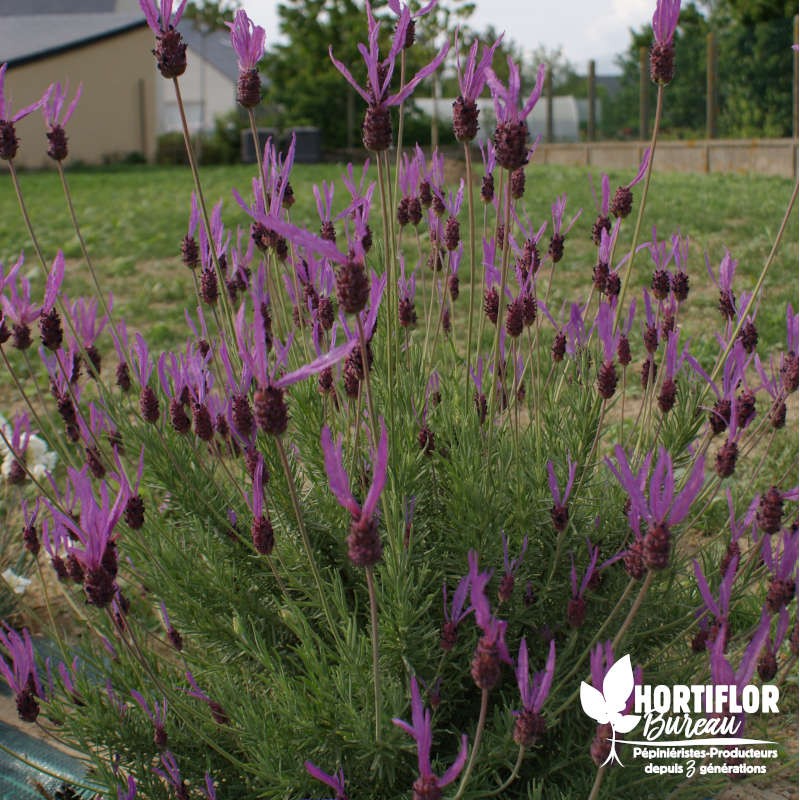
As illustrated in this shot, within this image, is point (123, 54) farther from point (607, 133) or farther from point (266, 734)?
point (266, 734)

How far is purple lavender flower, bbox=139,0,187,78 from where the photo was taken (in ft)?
3.45

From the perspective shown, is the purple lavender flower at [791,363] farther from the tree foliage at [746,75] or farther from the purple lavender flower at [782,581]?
the tree foliage at [746,75]

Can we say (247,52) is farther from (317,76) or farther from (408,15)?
(317,76)

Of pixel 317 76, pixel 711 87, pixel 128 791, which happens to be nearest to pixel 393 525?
pixel 128 791

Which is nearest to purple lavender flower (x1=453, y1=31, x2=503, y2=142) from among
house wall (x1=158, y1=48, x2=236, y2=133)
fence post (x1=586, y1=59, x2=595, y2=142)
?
fence post (x1=586, y1=59, x2=595, y2=142)

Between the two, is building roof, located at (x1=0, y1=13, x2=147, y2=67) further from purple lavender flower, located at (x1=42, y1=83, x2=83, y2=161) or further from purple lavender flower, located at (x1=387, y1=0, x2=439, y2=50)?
purple lavender flower, located at (x1=387, y1=0, x2=439, y2=50)

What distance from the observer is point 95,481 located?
176 centimetres

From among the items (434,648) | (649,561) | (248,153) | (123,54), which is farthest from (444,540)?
(123,54)

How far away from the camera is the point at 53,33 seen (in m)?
23.0

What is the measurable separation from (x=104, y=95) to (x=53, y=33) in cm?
221

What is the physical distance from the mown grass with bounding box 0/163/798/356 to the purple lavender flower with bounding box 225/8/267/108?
2.09m

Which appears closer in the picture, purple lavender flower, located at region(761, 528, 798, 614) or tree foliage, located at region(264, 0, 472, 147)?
purple lavender flower, located at region(761, 528, 798, 614)

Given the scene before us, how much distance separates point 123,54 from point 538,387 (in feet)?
78.3

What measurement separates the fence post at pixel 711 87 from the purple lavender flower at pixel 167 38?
12.9 m
